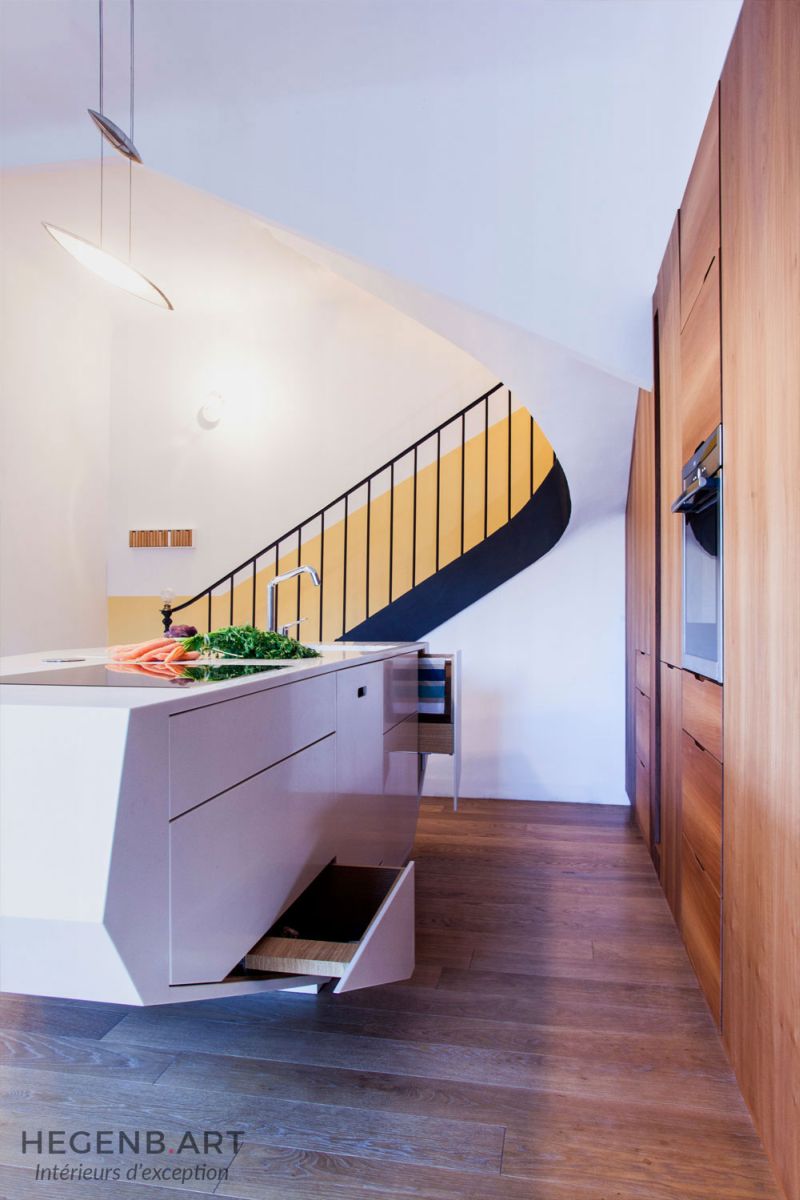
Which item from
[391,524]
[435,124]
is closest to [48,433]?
[391,524]

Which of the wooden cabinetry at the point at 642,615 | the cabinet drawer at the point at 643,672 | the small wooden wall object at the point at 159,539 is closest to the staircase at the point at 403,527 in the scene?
the small wooden wall object at the point at 159,539

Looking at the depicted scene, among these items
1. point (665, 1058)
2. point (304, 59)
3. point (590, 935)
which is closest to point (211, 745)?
point (665, 1058)

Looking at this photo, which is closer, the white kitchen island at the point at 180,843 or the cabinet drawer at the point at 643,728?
the white kitchen island at the point at 180,843

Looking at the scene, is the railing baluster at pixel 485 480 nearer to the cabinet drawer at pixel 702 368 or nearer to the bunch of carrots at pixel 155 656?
the cabinet drawer at pixel 702 368

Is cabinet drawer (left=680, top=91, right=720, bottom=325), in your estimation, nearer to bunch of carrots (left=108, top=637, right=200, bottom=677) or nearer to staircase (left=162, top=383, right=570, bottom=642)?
bunch of carrots (left=108, top=637, right=200, bottom=677)

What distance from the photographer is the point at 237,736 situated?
4.20 ft

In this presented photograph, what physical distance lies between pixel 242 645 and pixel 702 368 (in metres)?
1.36

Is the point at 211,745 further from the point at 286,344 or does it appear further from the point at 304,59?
the point at 286,344

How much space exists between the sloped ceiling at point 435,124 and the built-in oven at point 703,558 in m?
0.93

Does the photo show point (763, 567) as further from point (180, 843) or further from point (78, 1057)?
point (78, 1057)

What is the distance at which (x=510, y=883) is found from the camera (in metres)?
2.78

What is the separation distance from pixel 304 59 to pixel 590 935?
2917 mm

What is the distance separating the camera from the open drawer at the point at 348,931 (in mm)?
1348

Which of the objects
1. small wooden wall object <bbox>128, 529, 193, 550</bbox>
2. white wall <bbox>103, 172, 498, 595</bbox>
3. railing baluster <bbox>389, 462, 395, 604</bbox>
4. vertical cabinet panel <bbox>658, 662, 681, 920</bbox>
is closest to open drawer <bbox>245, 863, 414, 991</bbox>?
vertical cabinet panel <bbox>658, 662, 681, 920</bbox>
